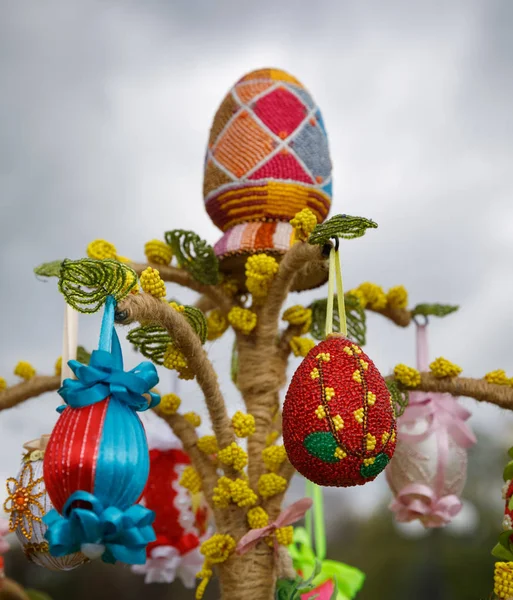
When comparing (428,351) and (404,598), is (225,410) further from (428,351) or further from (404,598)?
(404,598)

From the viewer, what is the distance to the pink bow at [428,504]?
186 centimetres

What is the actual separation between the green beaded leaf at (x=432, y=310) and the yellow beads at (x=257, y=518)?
80 centimetres

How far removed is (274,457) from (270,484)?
2.3 inches

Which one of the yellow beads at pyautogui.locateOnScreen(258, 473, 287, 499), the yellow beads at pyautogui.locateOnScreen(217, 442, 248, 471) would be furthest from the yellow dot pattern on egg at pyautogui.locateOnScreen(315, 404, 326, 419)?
the yellow beads at pyautogui.locateOnScreen(258, 473, 287, 499)

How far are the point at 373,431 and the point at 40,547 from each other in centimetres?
70

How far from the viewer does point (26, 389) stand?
2000 millimetres

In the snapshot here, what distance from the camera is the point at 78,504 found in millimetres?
942

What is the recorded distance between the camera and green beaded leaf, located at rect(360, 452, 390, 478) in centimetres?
115

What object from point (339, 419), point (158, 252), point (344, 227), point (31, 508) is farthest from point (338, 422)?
point (158, 252)

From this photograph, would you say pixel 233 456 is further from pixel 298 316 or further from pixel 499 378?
pixel 499 378

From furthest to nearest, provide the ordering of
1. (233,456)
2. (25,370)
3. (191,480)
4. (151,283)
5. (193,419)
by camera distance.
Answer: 1. (25,370)
2. (193,419)
3. (191,480)
4. (233,456)
5. (151,283)

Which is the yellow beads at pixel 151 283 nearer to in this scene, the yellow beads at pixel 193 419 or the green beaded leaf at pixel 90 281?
the green beaded leaf at pixel 90 281

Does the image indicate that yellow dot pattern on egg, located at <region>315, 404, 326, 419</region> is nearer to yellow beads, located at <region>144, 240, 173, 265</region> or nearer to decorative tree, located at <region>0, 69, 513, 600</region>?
decorative tree, located at <region>0, 69, 513, 600</region>

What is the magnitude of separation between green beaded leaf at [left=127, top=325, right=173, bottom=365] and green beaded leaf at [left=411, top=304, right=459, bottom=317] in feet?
3.03
